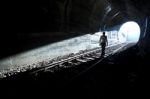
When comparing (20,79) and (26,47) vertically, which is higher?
(26,47)

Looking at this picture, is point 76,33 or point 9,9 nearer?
point 9,9

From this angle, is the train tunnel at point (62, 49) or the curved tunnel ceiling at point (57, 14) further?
the curved tunnel ceiling at point (57, 14)

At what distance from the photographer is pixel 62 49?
36.2 ft

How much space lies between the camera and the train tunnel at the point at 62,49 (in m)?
4.82

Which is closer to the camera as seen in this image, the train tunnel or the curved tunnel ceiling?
the train tunnel

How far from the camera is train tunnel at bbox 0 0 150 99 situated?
15.8ft

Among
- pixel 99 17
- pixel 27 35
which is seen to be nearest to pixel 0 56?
pixel 27 35

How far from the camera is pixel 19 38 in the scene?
774cm

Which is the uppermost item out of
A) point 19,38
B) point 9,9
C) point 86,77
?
point 9,9

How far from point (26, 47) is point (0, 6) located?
6.92ft

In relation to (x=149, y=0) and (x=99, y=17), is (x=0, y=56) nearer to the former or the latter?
(x=149, y=0)

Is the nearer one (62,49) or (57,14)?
(57,14)

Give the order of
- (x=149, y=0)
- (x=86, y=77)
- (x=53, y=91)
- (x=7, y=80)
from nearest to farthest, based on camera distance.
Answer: (x=53, y=91) < (x=7, y=80) < (x=86, y=77) < (x=149, y=0)

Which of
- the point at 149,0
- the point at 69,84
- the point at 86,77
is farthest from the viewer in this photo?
the point at 149,0
